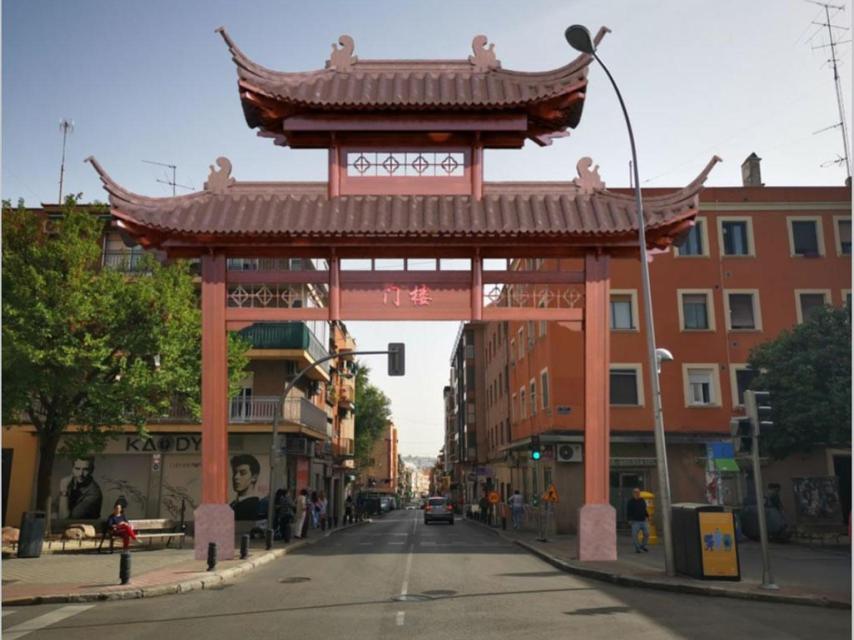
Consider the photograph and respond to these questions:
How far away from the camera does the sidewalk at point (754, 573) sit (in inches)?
466

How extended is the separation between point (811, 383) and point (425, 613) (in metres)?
19.8

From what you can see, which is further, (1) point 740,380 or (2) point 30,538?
(1) point 740,380

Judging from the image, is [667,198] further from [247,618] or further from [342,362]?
[342,362]

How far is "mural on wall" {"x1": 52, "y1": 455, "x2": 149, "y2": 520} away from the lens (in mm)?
31234

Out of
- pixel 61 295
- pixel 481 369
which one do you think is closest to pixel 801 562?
pixel 61 295

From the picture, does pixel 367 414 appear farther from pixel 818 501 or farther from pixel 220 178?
pixel 220 178

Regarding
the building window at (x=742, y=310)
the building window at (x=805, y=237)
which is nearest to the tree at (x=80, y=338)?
the building window at (x=742, y=310)

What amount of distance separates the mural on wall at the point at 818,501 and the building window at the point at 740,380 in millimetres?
5162

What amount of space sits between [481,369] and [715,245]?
117 ft

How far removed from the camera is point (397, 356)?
82.4 ft

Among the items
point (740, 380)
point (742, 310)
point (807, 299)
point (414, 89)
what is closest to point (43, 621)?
point (414, 89)

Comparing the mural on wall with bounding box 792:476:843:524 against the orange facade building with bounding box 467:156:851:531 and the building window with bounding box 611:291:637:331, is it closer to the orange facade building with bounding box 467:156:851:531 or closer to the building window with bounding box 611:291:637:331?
the orange facade building with bounding box 467:156:851:531

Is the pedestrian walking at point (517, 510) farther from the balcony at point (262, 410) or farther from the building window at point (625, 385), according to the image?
the balcony at point (262, 410)

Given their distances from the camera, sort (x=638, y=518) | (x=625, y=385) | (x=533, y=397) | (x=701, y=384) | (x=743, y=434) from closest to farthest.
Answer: (x=743, y=434) < (x=638, y=518) < (x=625, y=385) < (x=701, y=384) < (x=533, y=397)
